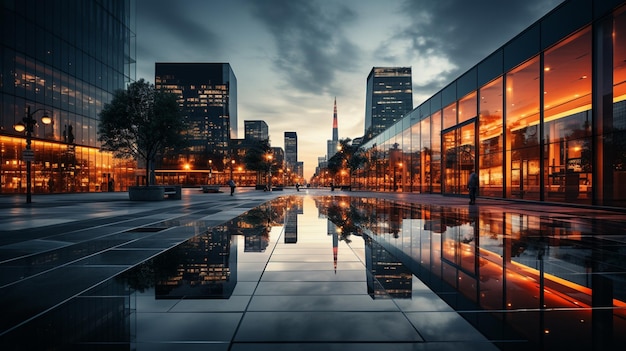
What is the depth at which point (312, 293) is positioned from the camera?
4367mm

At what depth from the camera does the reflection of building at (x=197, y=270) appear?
4430mm

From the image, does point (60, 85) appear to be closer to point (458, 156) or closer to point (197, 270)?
point (197, 270)

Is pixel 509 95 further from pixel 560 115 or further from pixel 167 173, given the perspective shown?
pixel 167 173

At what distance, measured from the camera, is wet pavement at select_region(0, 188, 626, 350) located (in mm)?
3100

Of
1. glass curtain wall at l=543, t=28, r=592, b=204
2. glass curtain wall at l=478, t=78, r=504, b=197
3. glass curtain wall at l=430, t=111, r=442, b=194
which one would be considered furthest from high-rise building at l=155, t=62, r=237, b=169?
glass curtain wall at l=543, t=28, r=592, b=204

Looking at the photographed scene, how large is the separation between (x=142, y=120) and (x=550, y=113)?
3155 cm

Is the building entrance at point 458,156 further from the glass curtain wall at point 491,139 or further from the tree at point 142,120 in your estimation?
the tree at point 142,120

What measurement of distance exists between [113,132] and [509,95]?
3355 cm

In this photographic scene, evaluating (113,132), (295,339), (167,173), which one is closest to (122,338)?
(295,339)

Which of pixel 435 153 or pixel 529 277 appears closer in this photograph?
pixel 529 277

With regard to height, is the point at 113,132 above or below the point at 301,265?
above

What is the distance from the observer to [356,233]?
31.7 ft

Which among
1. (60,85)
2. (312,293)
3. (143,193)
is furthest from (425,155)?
(60,85)

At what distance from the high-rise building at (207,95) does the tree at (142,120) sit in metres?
132
